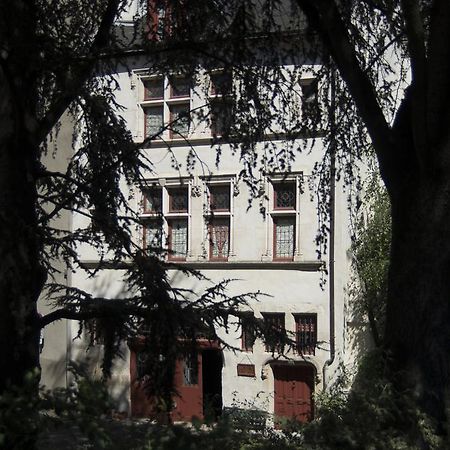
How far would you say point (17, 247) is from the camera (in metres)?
5.44

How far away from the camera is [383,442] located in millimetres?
4125

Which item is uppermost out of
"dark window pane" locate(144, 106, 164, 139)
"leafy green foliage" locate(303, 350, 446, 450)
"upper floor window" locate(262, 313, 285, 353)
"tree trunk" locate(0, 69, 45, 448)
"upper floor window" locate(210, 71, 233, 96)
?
"dark window pane" locate(144, 106, 164, 139)

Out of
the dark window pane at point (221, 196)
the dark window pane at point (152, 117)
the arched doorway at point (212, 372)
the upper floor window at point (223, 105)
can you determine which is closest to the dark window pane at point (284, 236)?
the dark window pane at point (221, 196)

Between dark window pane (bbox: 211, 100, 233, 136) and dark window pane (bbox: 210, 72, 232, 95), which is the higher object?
dark window pane (bbox: 210, 72, 232, 95)

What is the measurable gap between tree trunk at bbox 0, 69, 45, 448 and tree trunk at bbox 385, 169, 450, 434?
266 centimetres

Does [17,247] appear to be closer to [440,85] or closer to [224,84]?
[224,84]

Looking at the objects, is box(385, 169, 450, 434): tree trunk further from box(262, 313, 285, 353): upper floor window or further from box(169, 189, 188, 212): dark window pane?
box(169, 189, 188, 212): dark window pane

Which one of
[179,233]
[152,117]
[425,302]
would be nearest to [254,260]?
[179,233]

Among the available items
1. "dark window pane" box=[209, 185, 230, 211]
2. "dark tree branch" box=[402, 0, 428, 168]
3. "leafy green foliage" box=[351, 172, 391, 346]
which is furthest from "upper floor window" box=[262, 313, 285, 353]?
"dark window pane" box=[209, 185, 230, 211]

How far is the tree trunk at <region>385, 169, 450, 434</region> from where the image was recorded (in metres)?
5.08

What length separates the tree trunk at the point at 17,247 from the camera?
5.36m

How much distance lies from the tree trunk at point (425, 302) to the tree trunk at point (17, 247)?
2.66 meters

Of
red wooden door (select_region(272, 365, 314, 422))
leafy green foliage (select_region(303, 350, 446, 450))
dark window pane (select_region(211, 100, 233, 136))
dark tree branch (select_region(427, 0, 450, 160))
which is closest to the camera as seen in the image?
leafy green foliage (select_region(303, 350, 446, 450))

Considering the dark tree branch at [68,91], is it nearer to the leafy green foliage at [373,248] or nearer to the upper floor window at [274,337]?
the upper floor window at [274,337]
